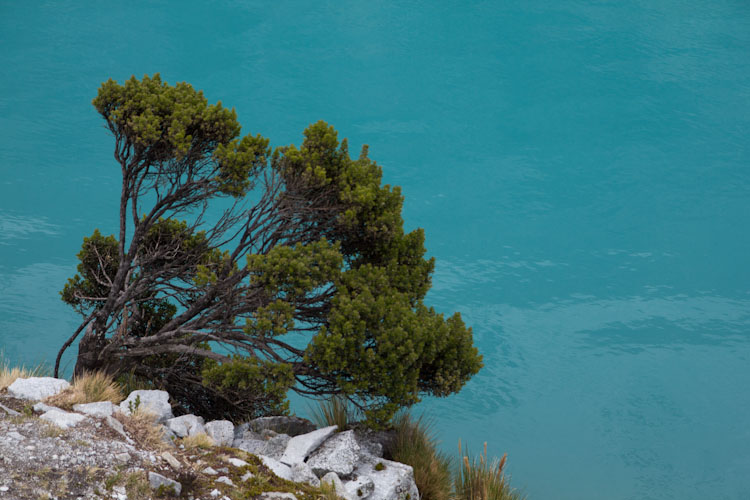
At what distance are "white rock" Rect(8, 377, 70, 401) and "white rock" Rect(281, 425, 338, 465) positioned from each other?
356cm

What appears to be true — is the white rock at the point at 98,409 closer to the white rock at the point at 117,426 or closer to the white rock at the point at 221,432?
the white rock at the point at 117,426

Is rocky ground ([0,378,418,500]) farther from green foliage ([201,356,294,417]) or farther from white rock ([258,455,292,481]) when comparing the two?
green foliage ([201,356,294,417])

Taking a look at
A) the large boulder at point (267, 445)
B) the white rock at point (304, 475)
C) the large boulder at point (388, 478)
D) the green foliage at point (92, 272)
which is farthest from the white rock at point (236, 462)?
the green foliage at point (92, 272)

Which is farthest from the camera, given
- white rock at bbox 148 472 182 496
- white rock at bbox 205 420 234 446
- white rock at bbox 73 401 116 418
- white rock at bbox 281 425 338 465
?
white rock at bbox 205 420 234 446

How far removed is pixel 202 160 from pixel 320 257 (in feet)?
9.21

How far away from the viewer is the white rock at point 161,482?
840 cm

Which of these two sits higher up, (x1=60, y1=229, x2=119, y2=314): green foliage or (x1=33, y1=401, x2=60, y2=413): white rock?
(x1=60, y1=229, x2=119, y2=314): green foliage

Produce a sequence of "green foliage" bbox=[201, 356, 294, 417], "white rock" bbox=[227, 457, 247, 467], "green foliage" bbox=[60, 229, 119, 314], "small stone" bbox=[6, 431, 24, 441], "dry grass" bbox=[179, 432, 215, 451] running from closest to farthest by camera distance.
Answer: "small stone" bbox=[6, 431, 24, 441] < "white rock" bbox=[227, 457, 247, 467] < "dry grass" bbox=[179, 432, 215, 451] < "green foliage" bbox=[201, 356, 294, 417] < "green foliage" bbox=[60, 229, 119, 314]

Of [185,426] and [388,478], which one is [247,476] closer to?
[185,426]

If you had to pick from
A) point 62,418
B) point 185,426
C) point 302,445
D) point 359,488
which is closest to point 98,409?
point 62,418

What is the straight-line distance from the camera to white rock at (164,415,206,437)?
1045 cm

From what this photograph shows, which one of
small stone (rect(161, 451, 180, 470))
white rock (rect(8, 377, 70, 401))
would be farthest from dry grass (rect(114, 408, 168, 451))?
white rock (rect(8, 377, 70, 401))

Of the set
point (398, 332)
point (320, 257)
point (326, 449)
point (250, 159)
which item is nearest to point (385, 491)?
point (326, 449)

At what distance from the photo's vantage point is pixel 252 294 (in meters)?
11.2
